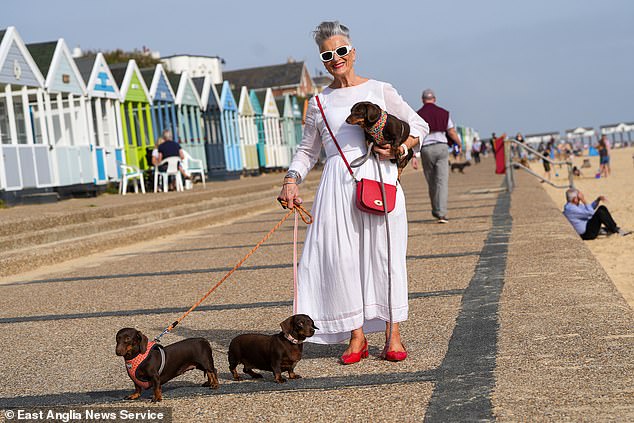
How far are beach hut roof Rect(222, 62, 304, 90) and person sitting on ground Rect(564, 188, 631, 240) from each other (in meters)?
69.9

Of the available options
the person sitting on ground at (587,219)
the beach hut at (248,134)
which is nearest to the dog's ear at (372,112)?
the person sitting on ground at (587,219)

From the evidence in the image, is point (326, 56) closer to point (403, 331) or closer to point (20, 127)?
point (403, 331)

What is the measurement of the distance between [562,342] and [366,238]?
1.09 m

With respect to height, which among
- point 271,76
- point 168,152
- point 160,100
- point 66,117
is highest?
point 271,76

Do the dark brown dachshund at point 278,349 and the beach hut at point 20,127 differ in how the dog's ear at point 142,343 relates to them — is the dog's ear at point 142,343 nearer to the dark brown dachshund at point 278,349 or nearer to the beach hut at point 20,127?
the dark brown dachshund at point 278,349

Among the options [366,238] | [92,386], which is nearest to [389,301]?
[366,238]

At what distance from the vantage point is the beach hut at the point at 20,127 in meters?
19.5

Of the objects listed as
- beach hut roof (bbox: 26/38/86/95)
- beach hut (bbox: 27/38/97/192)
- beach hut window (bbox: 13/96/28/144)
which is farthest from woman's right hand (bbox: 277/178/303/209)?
beach hut roof (bbox: 26/38/86/95)

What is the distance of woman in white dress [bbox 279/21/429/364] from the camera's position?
4730 millimetres

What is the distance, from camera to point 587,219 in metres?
13.6

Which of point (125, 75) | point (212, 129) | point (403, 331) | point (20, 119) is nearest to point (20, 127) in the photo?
point (20, 119)

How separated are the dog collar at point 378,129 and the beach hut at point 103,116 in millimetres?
20359

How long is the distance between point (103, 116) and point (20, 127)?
19.1ft

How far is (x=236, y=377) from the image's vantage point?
452 centimetres
